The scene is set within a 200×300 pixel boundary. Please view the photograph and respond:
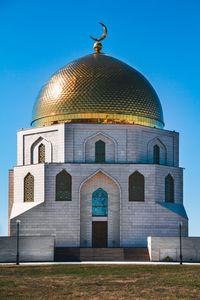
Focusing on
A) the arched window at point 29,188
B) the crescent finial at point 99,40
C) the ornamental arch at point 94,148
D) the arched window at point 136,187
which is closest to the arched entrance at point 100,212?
the arched window at point 136,187

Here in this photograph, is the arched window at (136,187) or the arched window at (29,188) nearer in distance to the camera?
the arched window at (136,187)

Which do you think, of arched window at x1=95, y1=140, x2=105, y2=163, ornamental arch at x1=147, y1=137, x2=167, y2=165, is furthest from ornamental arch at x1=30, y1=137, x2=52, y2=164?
ornamental arch at x1=147, y1=137, x2=167, y2=165

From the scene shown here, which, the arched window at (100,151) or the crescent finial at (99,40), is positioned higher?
the crescent finial at (99,40)

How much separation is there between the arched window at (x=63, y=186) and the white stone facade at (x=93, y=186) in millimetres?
250

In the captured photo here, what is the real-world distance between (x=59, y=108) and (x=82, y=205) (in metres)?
6.48

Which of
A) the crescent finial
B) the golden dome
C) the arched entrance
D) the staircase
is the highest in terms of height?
the crescent finial

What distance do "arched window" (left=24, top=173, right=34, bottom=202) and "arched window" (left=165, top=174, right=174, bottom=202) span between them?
333 inches

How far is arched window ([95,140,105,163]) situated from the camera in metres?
33.2

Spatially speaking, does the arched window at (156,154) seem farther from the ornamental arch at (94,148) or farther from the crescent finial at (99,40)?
the crescent finial at (99,40)

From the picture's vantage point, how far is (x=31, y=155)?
114 feet

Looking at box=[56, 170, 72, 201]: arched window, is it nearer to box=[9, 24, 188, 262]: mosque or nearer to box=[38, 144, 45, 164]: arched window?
box=[9, 24, 188, 262]: mosque

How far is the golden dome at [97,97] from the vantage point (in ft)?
111

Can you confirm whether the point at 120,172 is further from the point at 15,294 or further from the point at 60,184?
the point at 15,294

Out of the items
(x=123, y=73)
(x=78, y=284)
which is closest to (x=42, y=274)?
(x=78, y=284)
